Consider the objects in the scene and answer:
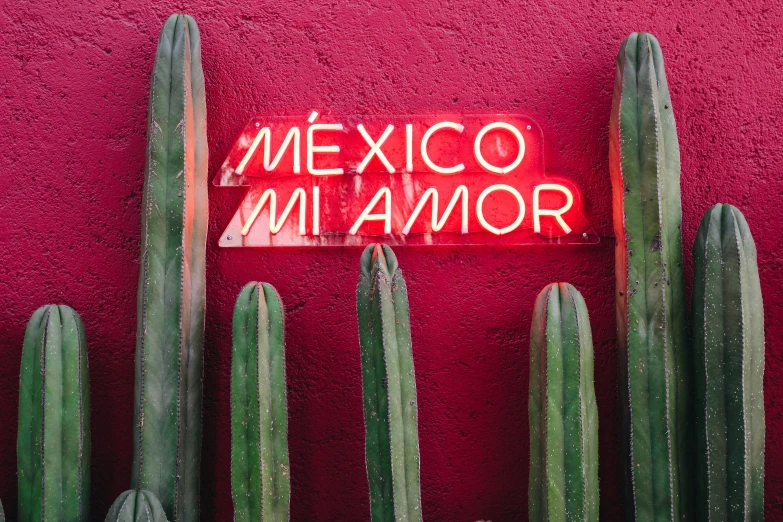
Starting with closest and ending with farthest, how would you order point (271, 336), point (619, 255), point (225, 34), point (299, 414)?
point (271, 336) < point (619, 255) < point (299, 414) < point (225, 34)

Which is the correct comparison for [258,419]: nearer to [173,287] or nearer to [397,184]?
[173,287]

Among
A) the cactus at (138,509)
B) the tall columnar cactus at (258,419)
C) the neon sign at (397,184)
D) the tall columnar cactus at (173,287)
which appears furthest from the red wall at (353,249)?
the cactus at (138,509)

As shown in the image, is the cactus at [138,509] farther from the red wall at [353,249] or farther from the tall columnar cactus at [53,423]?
the red wall at [353,249]

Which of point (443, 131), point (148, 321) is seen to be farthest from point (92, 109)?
point (443, 131)

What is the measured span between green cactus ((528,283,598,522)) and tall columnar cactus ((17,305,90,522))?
148 centimetres

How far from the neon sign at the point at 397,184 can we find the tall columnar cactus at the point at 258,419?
0.46m

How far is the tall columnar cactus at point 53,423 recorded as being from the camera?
73.5 inches

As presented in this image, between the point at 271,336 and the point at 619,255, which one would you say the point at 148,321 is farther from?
the point at 619,255

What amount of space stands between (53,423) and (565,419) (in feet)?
5.28

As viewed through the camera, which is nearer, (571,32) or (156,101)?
(156,101)

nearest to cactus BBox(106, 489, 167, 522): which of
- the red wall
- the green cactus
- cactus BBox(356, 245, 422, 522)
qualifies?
the red wall

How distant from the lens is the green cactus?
1752mm

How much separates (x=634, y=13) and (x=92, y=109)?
217cm

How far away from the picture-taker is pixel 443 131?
2289 millimetres
